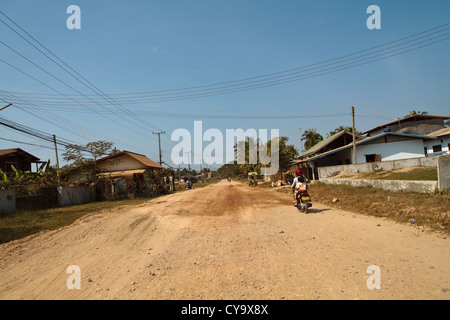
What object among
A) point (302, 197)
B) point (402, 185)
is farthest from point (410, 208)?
point (402, 185)

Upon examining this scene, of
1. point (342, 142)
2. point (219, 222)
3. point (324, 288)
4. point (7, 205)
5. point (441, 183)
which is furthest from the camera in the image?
point (342, 142)

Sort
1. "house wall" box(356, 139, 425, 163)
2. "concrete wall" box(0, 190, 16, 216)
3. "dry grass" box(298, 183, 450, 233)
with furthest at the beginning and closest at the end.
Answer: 1. "house wall" box(356, 139, 425, 163)
2. "concrete wall" box(0, 190, 16, 216)
3. "dry grass" box(298, 183, 450, 233)

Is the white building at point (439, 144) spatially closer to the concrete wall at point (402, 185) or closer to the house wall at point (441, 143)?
the house wall at point (441, 143)

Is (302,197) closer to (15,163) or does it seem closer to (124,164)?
(124,164)

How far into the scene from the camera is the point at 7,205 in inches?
544

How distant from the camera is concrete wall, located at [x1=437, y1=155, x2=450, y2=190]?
29.7ft

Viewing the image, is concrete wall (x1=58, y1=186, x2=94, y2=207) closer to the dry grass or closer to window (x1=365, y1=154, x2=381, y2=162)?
the dry grass

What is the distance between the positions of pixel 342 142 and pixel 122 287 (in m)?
34.6

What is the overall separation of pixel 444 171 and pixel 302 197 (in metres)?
5.43

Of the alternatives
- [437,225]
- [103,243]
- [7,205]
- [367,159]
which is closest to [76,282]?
[103,243]

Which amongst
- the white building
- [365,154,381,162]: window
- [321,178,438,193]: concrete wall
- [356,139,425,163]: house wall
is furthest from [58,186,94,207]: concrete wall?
the white building

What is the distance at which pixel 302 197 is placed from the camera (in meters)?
9.36

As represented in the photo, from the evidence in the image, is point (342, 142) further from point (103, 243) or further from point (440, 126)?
point (103, 243)

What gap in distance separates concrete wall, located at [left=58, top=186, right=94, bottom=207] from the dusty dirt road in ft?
44.7
